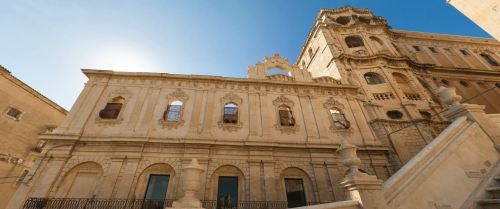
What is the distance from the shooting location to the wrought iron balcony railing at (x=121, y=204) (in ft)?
29.8

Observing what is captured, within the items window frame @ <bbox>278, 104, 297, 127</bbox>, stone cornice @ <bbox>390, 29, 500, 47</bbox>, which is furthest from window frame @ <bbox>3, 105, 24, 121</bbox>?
stone cornice @ <bbox>390, 29, 500, 47</bbox>

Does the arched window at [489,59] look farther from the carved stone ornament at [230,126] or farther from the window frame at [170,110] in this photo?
the window frame at [170,110]

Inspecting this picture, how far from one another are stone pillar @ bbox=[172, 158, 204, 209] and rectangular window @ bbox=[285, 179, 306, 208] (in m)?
7.25

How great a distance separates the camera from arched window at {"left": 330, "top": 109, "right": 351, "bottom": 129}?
44.7 ft

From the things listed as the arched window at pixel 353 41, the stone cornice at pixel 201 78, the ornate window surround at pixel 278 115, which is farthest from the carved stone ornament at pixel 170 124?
the arched window at pixel 353 41

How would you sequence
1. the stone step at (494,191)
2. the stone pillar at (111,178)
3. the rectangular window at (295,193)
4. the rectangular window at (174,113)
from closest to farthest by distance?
the stone step at (494,191) → the stone pillar at (111,178) → the rectangular window at (295,193) → the rectangular window at (174,113)

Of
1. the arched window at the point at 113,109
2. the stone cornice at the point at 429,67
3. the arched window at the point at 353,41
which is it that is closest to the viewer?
the arched window at the point at 113,109

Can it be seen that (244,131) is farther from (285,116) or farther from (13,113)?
(13,113)

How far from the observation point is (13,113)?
15.4 m

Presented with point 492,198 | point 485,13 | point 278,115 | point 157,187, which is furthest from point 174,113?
point 485,13

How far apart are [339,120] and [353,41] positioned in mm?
11749

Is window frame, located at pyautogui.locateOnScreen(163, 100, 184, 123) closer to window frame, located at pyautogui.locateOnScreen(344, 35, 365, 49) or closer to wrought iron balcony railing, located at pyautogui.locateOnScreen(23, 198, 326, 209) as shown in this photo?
wrought iron balcony railing, located at pyautogui.locateOnScreen(23, 198, 326, 209)

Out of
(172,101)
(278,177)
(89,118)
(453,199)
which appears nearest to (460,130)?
(453,199)

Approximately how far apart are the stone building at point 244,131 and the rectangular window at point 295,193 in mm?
49
